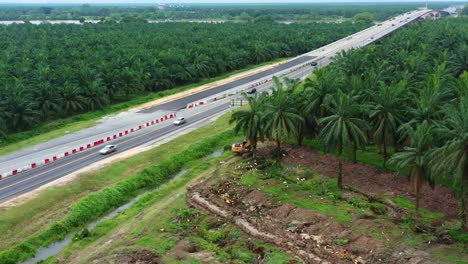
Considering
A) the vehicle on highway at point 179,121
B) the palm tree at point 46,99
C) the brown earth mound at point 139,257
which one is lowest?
the vehicle on highway at point 179,121

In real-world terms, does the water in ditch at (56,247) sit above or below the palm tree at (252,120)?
below

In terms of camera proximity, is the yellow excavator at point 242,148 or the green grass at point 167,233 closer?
the green grass at point 167,233

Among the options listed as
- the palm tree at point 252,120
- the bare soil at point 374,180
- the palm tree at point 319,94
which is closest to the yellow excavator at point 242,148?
the palm tree at point 252,120

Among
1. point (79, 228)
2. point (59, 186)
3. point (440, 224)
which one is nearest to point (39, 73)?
point (59, 186)

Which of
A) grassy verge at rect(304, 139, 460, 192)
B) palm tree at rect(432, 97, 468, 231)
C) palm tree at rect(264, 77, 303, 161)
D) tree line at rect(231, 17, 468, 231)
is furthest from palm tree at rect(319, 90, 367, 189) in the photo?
palm tree at rect(432, 97, 468, 231)

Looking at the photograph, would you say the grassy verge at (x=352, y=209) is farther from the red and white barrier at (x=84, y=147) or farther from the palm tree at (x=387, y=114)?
the red and white barrier at (x=84, y=147)

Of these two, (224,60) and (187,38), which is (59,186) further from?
(187,38)
